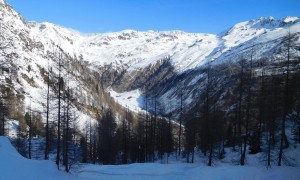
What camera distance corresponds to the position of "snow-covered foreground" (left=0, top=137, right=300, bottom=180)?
729 inches

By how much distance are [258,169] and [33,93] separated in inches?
5893

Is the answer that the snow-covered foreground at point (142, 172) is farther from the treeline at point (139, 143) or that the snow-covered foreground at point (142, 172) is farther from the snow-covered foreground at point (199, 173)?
the treeline at point (139, 143)

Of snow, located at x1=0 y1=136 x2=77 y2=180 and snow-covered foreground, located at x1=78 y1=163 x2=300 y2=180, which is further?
snow-covered foreground, located at x1=78 y1=163 x2=300 y2=180

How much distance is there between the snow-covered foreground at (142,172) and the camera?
1852cm

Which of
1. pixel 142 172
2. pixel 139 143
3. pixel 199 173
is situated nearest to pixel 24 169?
pixel 142 172

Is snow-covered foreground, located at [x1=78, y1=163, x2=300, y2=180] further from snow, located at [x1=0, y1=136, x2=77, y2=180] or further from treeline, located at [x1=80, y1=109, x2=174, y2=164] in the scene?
treeline, located at [x1=80, y1=109, x2=174, y2=164]

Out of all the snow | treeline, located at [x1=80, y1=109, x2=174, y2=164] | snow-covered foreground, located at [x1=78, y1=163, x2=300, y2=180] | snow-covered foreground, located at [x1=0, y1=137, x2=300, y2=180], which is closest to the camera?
the snow

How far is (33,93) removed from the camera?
529 feet

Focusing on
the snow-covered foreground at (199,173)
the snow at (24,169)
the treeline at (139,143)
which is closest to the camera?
the snow at (24,169)

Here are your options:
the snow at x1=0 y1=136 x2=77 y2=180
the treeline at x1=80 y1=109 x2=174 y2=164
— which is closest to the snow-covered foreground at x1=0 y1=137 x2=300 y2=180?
the snow at x1=0 y1=136 x2=77 y2=180

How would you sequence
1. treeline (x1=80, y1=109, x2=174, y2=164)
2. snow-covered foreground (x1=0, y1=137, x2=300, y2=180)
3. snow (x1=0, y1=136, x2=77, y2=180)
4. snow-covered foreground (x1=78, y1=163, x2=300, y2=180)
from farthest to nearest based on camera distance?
treeline (x1=80, y1=109, x2=174, y2=164)
snow-covered foreground (x1=78, y1=163, x2=300, y2=180)
snow-covered foreground (x1=0, y1=137, x2=300, y2=180)
snow (x1=0, y1=136, x2=77, y2=180)

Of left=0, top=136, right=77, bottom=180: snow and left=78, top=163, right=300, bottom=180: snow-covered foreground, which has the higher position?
left=0, top=136, right=77, bottom=180: snow

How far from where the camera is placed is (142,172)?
3556 centimetres

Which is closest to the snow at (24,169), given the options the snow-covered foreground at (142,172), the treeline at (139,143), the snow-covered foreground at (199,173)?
the snow-covered foreground at (142,172)
